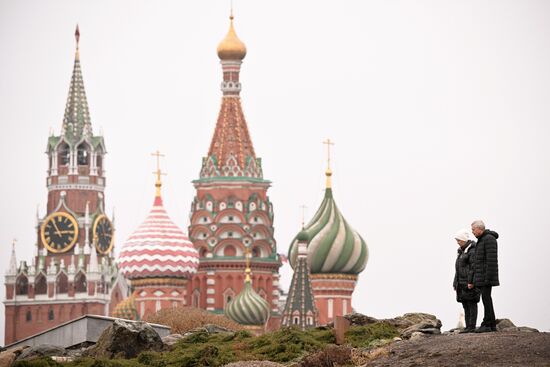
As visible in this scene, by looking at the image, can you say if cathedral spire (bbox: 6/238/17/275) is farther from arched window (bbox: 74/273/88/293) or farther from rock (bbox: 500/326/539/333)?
rock (bbox: 500/326/539/333)

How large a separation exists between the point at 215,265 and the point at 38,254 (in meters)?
51.9

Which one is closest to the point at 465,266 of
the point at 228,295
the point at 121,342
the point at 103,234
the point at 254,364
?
the point at 254,364

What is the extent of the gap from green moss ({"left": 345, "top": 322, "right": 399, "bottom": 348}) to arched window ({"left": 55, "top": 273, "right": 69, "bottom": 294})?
426 ft

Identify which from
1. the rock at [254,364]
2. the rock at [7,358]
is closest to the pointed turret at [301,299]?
the rock at [7,358]

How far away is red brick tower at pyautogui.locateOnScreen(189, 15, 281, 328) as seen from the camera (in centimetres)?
12188

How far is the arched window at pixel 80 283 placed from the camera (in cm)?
16825

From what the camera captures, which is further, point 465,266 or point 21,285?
point 21,285

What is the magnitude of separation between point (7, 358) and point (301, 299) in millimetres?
65555

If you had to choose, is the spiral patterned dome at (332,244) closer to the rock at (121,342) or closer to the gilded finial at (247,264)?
A: the gilded finial at (247,264)

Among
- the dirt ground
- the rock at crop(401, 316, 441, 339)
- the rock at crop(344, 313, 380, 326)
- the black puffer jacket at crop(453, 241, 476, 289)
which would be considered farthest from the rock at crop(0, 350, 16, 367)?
the black puffer jacket at crop(453, 241, 476, 289)

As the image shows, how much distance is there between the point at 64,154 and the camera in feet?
555

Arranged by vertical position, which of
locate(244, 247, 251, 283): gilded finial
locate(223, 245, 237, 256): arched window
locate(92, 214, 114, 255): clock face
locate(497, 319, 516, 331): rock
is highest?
locate(92, 214, 114, 255): clock face

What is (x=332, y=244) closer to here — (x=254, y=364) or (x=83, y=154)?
(x=83, y=154)

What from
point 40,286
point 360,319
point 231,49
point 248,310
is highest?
point 231,49
